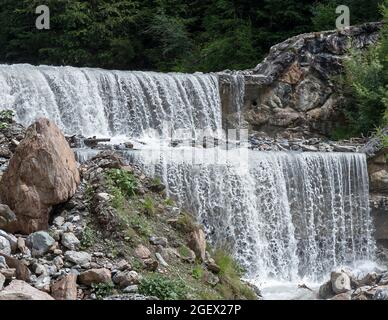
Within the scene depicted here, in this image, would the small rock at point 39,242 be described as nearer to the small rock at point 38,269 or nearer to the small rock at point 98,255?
the small rock at point 38,269

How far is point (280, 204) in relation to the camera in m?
11.2

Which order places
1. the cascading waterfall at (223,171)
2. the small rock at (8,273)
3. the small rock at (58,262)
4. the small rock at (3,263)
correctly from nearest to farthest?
the small rock at (8,273)
the small rock at (3,263)
the small rock at (58,262)
the cascading waterfall at (223,171)

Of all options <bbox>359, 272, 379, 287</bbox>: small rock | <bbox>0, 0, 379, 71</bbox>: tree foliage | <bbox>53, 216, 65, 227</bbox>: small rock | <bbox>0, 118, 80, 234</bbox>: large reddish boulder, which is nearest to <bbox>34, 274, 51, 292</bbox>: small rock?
<bbox>0, 118, 80, 234</bbox>: large reddish boulder

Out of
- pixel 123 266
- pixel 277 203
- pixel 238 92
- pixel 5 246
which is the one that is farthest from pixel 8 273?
pixel 238 92

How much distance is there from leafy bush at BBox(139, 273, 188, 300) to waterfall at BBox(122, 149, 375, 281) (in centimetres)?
354

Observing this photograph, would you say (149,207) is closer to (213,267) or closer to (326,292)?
(213,267)

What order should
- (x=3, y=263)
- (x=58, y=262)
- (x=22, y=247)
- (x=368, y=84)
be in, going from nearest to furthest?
(x=3, y=263), (x=58, y=262), (x=22, y=247), (x=368, y=84)

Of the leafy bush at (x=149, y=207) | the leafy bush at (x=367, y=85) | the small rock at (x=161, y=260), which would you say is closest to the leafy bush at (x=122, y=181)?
the leafy bush at (x=149, y=207)

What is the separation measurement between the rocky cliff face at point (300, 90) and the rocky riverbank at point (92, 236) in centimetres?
852

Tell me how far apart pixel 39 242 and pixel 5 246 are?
1.20 feet

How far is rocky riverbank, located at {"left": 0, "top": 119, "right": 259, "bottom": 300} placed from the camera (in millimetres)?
5738

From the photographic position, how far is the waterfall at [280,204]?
32.6 ft

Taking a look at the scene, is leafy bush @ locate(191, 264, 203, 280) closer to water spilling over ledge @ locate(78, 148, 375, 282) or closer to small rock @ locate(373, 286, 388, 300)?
small rock @ locate(373, 286, 388, 300)

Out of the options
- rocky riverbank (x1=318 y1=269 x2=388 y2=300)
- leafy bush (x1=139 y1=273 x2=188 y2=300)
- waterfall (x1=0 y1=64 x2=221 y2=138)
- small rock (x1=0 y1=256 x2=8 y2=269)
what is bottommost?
rocky riverbank (x1=318 y1=269 x2=388 y2=300)
